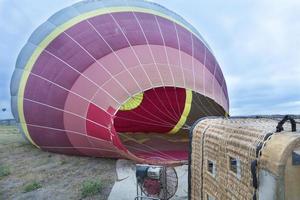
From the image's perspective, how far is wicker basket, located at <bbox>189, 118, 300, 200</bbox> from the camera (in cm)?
191

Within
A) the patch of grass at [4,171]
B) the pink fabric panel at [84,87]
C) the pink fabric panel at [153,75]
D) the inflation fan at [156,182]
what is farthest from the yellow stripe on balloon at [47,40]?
the inflation fan at [156,182]

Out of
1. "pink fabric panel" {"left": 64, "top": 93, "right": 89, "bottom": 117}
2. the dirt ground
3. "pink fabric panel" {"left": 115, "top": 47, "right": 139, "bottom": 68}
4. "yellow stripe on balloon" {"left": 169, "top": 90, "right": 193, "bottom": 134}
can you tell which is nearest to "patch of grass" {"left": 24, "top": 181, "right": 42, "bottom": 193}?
the dirt ground

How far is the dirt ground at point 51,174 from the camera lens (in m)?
5.57

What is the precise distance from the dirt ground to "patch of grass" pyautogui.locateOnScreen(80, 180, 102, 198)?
5cm

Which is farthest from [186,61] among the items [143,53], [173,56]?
[143,53]

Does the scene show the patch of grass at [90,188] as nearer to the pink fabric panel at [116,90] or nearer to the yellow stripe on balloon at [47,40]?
the pink fabric panel at [116,90]

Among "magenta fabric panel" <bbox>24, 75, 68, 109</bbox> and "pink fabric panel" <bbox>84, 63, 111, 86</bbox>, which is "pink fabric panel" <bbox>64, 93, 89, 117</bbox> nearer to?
"magenta fabric panel" <bbox>24, 75, 68, 109</bbox>

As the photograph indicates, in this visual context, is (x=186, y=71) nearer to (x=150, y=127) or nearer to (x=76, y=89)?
(x=76, y=89)

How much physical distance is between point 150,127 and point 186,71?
3.12 metres

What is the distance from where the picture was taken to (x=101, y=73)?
6520mm

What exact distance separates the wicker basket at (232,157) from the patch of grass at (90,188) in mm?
2136

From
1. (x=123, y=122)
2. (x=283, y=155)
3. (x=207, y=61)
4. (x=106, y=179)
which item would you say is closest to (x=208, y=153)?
(x=283, y=155)

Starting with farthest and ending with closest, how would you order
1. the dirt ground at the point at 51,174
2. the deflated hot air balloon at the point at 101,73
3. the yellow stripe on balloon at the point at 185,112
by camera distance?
the yellow stripe on balloon at the point at 185,112 → the deflated hot air balloon at the point at 101,73 → the dirt ground at the point at 51,174

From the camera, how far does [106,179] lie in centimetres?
588
